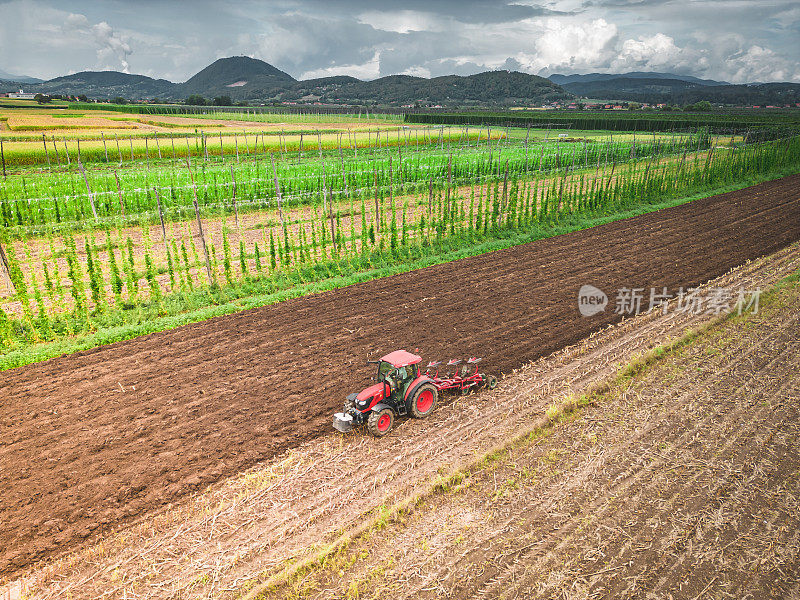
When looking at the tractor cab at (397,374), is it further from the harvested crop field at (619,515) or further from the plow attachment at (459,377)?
the harvested crop field at (619,515)

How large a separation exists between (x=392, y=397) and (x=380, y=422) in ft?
1.56

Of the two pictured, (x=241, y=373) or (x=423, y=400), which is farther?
(x=241, y=373)

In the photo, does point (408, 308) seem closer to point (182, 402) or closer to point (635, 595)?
point (182, 402)

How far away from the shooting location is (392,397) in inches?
308

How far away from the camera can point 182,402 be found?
8.35 metres

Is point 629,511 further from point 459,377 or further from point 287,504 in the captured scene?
point 287,504

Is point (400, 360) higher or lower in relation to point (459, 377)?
higher

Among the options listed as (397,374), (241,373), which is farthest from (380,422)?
(241,373)

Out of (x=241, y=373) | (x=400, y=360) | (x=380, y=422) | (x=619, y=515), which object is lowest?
(x=619, y=515)

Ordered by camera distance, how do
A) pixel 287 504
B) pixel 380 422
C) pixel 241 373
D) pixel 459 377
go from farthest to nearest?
pixel 241 373, pixel 459 377, pixel 380 422, pixel 287 504

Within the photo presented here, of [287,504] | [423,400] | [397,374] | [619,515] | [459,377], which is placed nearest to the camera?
[619,515]

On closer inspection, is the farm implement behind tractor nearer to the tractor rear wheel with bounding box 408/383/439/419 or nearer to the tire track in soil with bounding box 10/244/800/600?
the tractor rear wheel with bounding box 408/383/439/419

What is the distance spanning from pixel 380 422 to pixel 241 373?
310 centimetres

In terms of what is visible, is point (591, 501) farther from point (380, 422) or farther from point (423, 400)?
point (380, 422)
